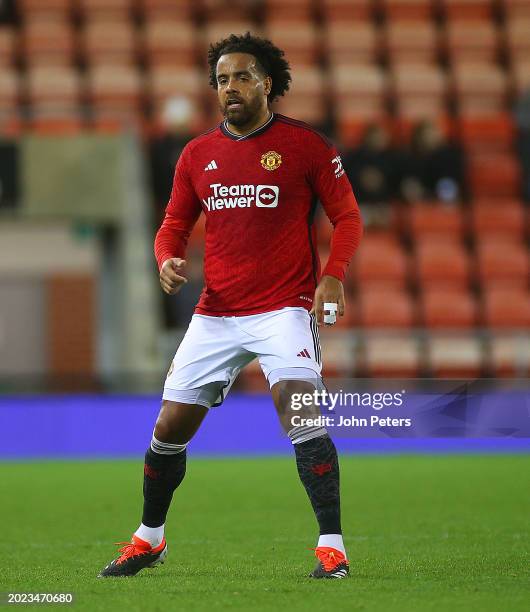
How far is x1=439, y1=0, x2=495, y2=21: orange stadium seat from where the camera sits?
17.6 m

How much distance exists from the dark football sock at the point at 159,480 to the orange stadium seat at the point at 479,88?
39.1ft

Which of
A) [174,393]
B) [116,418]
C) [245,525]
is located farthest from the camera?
[116,418]

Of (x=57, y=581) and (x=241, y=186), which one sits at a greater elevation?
(x=241, y=186)

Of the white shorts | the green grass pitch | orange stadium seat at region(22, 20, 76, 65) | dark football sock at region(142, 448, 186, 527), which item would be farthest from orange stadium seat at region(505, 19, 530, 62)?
dark football sock at region(142, 448, 186, 527)

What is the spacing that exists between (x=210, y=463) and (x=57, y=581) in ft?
20.4

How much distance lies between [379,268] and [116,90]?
401cm

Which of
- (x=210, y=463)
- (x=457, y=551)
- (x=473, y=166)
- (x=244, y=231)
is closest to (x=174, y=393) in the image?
(x=244, y=231)

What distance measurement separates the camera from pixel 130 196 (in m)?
13.7

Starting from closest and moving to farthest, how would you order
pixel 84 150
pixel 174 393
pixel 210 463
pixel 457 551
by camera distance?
pixel 174 393 → pixel 457 551 → pixel 210 463 → pixel 84 150

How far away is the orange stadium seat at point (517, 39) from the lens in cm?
1730

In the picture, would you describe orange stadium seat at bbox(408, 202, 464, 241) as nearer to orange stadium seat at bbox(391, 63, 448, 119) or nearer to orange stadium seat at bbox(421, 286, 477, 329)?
orange stadium seat at bbox(421, 286, 477, 329)

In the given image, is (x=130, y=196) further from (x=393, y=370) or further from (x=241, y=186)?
(x=241, y=186)

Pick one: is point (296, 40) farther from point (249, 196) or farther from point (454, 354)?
point (249, 196)

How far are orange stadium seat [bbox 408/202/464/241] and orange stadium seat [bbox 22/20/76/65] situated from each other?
4833 mm
